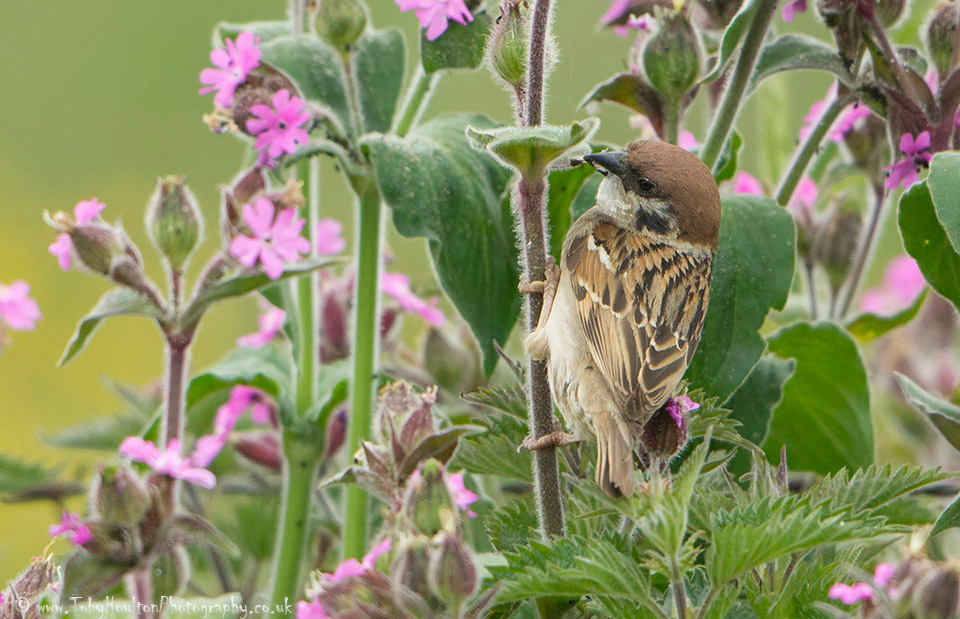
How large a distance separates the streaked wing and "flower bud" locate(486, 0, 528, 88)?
26 centimetres

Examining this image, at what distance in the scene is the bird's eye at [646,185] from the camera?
130cm

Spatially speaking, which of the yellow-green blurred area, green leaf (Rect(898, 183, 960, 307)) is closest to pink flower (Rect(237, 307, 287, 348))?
green leaf (Rect(898, 183, 960, 307))

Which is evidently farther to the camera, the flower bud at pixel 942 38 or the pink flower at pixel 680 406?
the flower bud at pixel 942 38

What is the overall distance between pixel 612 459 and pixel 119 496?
0.41 metres

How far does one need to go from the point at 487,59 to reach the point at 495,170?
28cm

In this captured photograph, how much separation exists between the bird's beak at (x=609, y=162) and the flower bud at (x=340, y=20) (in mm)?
301

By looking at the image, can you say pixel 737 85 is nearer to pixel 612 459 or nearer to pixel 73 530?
pixel 612 459

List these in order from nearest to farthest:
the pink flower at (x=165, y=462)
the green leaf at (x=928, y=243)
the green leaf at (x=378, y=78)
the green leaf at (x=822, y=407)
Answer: the pink flower at (x=165, y=462) → the green leaf at (x=928, y=243) → the green leaf at (x=822, y=407) → the green leaf at (x=378, y=78)

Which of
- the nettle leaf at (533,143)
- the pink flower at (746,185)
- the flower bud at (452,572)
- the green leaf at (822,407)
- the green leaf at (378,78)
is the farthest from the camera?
the pink flower at (746,185)

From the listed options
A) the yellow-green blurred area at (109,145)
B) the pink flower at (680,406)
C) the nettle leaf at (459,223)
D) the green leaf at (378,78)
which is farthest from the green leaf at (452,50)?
the yellow-green blurred area at (109,145)

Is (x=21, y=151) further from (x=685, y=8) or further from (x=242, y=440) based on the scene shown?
(x=685, y=8)

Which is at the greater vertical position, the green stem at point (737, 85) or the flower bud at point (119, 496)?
the green stem at point (737, 85)

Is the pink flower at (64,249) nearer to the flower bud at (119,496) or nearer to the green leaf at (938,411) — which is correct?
the flower bud at (119,496)

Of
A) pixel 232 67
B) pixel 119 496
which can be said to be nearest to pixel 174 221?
pixel 232 67
